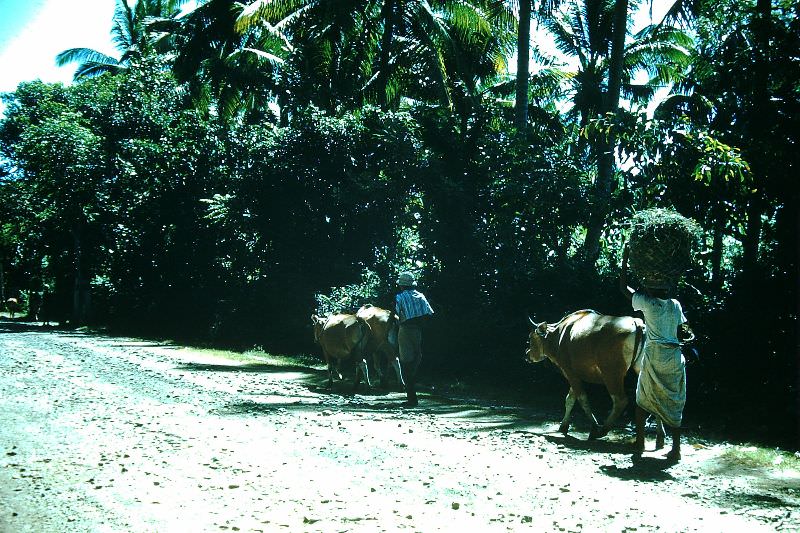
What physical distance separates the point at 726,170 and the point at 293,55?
22947mm

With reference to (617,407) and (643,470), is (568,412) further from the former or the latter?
(643,470)

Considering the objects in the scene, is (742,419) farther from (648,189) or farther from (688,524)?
(688,524)

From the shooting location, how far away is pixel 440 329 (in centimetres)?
1820

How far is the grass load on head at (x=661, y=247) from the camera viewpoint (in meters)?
9.11

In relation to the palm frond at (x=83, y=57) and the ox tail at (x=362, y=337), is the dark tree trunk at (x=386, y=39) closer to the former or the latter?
the ox tail at (x=362, y=337)

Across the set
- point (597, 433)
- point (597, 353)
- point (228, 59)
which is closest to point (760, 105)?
point (597, 353)

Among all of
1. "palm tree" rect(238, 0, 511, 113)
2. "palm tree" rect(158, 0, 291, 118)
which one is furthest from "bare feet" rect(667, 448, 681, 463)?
"palm tree" rect(158, 0, 291, 118)

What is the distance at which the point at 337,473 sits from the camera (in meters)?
7.85

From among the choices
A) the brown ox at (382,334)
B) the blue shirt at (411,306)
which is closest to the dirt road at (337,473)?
the blue shirt at (411,306)

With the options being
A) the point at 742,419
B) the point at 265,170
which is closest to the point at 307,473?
the point at 742,419

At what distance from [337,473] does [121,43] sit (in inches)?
1699

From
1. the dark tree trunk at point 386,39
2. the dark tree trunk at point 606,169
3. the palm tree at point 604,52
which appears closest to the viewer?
the dark tree trunk at point 606,169

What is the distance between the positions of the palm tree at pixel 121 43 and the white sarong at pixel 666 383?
1608 inches

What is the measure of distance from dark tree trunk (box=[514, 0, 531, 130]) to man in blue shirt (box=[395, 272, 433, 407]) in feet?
29.4
